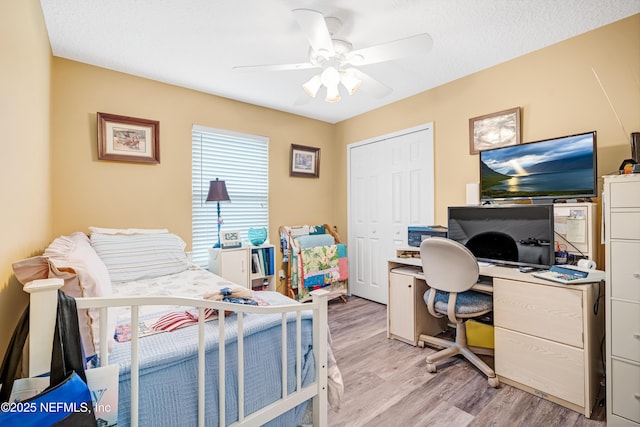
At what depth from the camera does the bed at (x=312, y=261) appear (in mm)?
3512

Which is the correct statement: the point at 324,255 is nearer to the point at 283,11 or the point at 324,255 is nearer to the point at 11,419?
the point at 283,11

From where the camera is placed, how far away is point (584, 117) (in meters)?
2.20

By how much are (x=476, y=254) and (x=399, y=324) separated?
910 millimetres

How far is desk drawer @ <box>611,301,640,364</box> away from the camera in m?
1.55

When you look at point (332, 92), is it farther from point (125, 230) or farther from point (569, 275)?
point (125, 230)

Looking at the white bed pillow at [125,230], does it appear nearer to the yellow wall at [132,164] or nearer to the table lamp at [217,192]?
the yellow wall at [132,164]

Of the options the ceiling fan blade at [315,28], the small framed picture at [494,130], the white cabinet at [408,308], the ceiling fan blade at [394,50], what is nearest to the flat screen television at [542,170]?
the small framed picture at [494,130]

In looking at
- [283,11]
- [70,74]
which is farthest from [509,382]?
[70,74]

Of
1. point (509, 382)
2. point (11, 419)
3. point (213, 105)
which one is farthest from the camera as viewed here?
point (213, 105)

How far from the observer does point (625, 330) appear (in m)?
1.58

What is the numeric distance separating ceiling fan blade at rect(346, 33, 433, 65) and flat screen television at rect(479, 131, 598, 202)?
4.08 feet

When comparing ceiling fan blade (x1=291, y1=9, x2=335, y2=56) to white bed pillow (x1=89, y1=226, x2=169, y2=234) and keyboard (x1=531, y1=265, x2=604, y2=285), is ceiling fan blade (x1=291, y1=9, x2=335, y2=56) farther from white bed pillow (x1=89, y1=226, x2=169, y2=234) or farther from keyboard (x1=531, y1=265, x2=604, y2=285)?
white bed pillow (x1=89, y1=226, x2=169, y2=234)

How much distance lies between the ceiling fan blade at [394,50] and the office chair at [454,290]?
1223mm

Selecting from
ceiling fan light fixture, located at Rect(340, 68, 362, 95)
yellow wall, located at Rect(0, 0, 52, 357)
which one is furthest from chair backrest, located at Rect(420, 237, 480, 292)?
yellow wall, located at Rect(0, 0, 52, 357)
